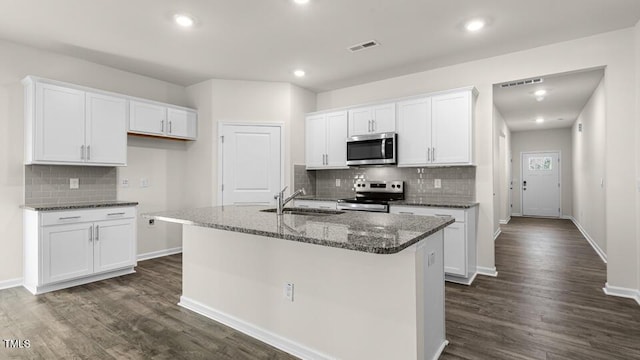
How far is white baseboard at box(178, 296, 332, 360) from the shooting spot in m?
2.14

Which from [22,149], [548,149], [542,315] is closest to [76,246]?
[22,149]

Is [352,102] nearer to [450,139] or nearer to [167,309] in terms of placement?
[450,139]

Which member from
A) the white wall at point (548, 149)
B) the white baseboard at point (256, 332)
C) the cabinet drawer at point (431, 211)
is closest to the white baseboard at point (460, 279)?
the cabinet drawer at point (431, 211)

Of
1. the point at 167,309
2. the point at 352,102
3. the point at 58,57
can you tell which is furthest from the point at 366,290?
the point at 58,57

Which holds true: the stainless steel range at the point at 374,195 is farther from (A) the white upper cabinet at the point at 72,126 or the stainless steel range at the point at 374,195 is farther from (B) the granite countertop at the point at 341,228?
(A) the white upper cabinet at the point at 72,126

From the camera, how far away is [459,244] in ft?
11.8

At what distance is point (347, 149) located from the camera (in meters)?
4.78

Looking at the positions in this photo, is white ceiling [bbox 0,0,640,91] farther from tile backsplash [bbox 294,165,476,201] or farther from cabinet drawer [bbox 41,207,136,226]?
cabinet drawer [bbox 41,207,136,226]

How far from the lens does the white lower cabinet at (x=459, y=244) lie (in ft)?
11.7

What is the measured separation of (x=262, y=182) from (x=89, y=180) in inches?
86.6

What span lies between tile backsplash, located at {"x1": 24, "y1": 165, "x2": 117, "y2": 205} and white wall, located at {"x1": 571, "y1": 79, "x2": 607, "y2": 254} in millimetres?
6426

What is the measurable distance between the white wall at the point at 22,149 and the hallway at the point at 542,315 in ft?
13.6

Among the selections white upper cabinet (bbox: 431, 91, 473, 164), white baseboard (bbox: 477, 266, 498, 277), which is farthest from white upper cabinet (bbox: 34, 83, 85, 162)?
white baseboard (bbox: 477, 266, 498, 277)

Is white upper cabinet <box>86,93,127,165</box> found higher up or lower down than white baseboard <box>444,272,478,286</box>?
higher up
